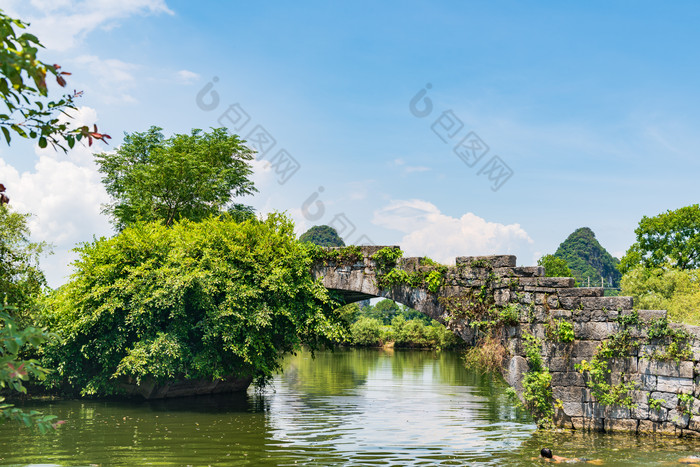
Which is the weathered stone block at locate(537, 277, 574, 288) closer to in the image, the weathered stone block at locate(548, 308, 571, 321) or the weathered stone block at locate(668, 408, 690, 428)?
the weathered stone block at locate(548, 308, 571, 321)

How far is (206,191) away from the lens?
27.4 metres

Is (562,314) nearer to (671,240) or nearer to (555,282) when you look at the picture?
(555,282)

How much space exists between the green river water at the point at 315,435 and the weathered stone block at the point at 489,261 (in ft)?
11.4

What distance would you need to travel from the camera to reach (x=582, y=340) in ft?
39.9

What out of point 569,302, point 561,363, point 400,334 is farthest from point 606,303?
point 400,334

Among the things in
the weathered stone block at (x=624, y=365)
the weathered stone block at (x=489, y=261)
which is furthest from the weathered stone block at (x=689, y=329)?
the weathered stone block at (x=489, y=261)

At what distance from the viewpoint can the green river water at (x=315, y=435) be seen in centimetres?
1013

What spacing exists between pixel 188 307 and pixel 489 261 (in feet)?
26.3

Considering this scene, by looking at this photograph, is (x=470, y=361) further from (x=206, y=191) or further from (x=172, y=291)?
(x=206, y=191)

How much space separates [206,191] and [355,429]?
17.2 metres

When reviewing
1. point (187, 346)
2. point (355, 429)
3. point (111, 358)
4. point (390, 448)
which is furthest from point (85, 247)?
point (390, 448)

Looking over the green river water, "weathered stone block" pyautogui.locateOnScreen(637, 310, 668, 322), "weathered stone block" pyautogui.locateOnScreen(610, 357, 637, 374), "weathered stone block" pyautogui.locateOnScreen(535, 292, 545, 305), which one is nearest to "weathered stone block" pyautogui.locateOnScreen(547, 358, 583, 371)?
"weathered stone block" pyautogui.locateOnScreen(610, 357, 637, 374)

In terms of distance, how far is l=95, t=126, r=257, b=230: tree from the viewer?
2712 cm

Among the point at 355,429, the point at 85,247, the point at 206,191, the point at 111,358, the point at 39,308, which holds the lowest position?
the point at 355,429
